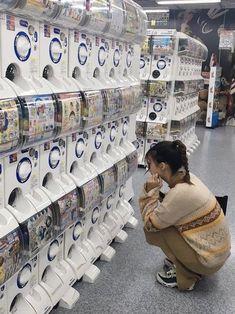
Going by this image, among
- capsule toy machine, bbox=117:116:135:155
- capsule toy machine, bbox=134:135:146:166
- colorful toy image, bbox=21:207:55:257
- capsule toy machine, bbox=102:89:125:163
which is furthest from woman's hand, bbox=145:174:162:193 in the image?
capsule toy machine, bbox=134:135:146:166

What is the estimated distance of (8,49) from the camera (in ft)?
5.51

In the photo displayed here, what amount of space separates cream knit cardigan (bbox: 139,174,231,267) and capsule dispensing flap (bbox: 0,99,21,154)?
3.62ft

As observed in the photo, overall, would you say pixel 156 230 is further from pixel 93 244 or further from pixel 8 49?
pixel 8 49

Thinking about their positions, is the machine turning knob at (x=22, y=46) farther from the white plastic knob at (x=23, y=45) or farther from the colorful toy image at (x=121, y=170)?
the colorful toy image at (x=121, y=170)

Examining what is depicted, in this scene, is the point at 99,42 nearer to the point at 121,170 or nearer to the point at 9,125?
the point at 121,170

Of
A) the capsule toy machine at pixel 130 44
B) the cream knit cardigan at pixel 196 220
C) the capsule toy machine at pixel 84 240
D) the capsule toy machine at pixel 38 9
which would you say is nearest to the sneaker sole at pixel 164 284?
the cream knit cardigan at pixel 196 220

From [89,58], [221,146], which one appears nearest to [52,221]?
[89,58]

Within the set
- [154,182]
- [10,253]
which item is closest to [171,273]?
[154,182]

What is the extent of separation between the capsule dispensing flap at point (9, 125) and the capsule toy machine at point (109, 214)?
1.02 m

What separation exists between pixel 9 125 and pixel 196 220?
1380 millimetres

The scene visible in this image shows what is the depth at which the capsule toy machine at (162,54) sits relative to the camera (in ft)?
16.6

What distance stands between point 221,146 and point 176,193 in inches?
220

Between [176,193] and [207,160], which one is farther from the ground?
[176,193]

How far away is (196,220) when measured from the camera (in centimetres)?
243
